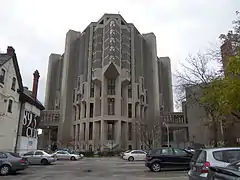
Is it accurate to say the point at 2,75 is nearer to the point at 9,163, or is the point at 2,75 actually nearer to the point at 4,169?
the point at 9,163

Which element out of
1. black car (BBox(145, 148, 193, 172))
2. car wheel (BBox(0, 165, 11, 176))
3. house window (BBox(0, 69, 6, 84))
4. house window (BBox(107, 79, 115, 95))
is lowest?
car wheel (BBox(0, 165, 11, 176))

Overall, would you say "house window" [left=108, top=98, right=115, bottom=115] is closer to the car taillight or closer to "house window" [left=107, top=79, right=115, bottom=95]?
"house window" [left=107, top=79, right=115, bottom=95]

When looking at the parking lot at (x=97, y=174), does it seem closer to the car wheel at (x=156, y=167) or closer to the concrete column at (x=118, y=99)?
the car wheel at (x=156, y=167)

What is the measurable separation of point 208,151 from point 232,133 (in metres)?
60.7

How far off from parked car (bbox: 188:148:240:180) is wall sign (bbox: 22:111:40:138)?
1139 inches

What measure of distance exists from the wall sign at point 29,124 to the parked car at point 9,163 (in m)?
16.9

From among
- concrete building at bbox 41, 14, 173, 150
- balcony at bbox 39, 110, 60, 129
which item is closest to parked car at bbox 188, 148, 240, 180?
concrete building at bbox 41, 14, 173, 150

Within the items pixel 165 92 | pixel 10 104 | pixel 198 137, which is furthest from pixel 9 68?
pixel 165 92

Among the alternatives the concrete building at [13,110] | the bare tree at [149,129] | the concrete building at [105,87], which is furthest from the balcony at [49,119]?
the concrete building at [13,110]

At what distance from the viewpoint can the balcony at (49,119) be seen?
86.4 meters

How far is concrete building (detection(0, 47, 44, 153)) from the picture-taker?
2698 cm

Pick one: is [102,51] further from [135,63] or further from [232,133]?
[232,133]

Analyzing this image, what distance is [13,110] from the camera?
2983cm

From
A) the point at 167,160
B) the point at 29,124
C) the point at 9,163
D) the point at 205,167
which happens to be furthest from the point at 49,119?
the point at 205,167
